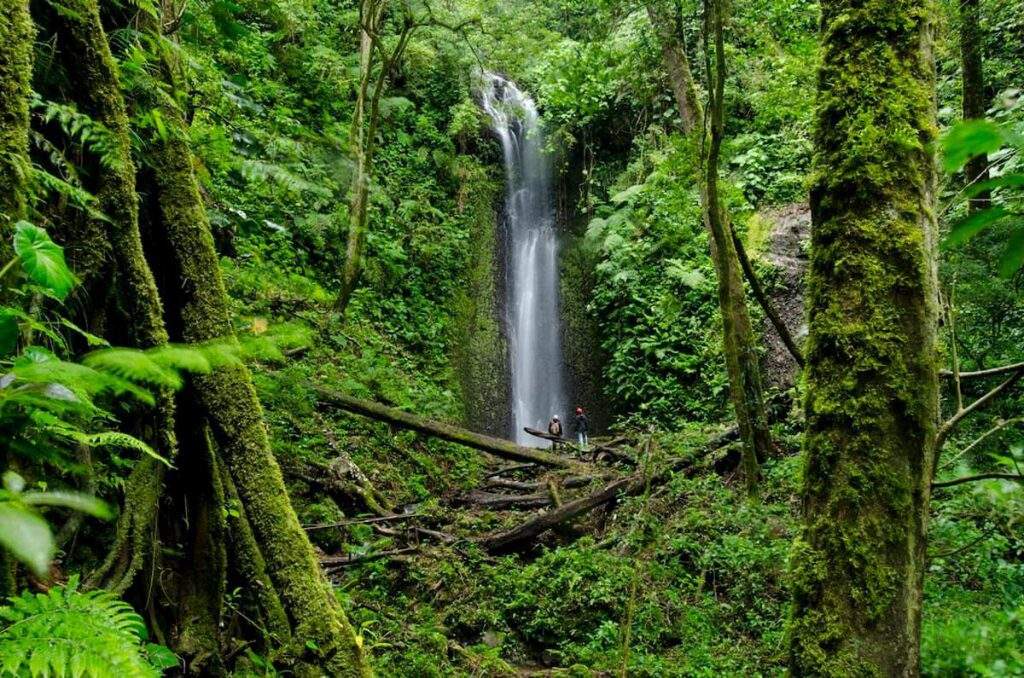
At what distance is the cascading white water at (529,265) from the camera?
16062 millimetres

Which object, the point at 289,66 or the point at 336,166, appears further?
the point at 289,66

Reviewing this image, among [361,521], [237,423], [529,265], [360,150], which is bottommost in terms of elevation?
[361,521]

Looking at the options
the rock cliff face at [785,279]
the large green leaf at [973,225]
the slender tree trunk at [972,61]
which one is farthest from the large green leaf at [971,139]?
the rock cliff face at [785,279]

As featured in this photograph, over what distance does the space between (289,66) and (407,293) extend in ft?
19.0

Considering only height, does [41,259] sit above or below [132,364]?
above

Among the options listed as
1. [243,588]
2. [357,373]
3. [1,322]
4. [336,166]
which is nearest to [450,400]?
[357,373]

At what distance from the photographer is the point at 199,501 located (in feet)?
8.25

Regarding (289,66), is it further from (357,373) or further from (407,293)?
(357,373)

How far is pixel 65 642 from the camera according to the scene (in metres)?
1.13

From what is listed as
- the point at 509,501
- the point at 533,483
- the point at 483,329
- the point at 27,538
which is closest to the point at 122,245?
the point at 27,538

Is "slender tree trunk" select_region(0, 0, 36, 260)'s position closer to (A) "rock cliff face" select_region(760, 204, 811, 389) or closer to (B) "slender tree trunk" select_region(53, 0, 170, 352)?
(B) "slender tree trunk" select_region(53, 0, 170, 352)

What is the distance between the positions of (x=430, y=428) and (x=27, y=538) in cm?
843

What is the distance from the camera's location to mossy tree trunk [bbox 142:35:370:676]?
8.23ft

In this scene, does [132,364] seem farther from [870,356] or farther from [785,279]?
[785,279]
